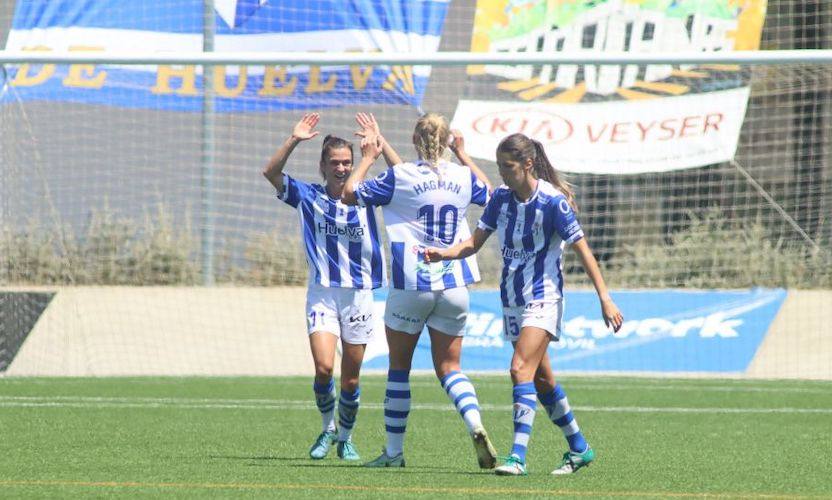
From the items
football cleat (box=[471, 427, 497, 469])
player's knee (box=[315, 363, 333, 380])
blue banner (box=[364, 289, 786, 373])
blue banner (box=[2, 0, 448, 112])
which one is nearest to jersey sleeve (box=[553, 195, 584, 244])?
football cleat (box=[471, 427, 497, 469])

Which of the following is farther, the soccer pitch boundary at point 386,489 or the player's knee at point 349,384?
the player's knee at point 349,384

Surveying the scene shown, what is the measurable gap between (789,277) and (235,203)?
675 centimetres

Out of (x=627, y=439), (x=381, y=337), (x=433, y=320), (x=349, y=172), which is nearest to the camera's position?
(x=433, y=320)

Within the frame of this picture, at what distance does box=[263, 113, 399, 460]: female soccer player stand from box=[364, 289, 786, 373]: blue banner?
675 cm

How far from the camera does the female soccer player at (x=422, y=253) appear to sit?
873cm

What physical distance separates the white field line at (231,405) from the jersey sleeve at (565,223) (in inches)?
197

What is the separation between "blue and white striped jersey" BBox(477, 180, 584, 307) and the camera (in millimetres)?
8266

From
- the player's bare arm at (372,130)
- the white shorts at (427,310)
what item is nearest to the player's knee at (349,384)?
the white shorts at (427,310)

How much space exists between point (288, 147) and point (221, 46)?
1014cm

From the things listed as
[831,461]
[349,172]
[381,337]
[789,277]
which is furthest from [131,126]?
[831,461]

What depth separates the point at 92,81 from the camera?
61.8ft

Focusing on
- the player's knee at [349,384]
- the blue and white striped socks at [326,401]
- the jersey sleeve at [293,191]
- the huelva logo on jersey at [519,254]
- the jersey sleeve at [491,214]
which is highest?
the jersey sleeve at [491,214]

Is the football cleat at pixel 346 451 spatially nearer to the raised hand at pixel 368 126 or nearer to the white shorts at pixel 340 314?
the white shorts at pixel 340 314

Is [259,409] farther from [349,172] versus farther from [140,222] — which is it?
[140,222]
